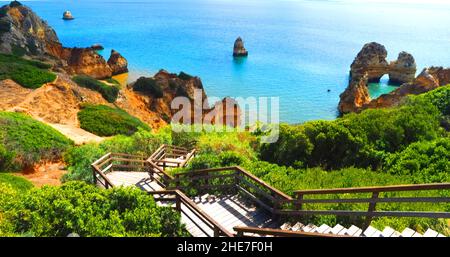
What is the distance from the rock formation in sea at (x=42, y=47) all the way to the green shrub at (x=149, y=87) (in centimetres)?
982

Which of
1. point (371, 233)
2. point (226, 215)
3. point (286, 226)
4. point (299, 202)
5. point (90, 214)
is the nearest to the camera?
point (371, 233)

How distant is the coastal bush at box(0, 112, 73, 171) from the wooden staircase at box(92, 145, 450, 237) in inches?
271

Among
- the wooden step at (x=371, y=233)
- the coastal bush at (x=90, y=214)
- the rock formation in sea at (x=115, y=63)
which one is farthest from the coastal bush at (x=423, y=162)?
the rock formation in sea at (x=115, y=63)

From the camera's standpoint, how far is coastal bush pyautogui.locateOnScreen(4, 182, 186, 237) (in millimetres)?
7023

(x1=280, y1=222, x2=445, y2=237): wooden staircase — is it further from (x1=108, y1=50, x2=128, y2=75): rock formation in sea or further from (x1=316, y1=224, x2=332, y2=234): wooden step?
(x1=108, y1=50, x2=128, y2=75): rock formation in sea

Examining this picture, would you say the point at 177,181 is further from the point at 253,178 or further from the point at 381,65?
the point at 381,65

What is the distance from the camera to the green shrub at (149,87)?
42031 mm

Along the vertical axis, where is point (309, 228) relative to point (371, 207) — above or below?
below

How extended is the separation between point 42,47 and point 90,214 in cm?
5195

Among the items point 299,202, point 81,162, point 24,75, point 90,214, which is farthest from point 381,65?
point 90,214

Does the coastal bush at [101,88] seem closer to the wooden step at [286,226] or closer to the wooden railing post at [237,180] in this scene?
the wooden railing post at [237,180]

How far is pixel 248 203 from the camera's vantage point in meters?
9.95

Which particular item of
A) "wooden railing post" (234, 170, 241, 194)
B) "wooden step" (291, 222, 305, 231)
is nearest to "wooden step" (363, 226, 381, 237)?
"wooden step" (291, 222, 305, 231)
